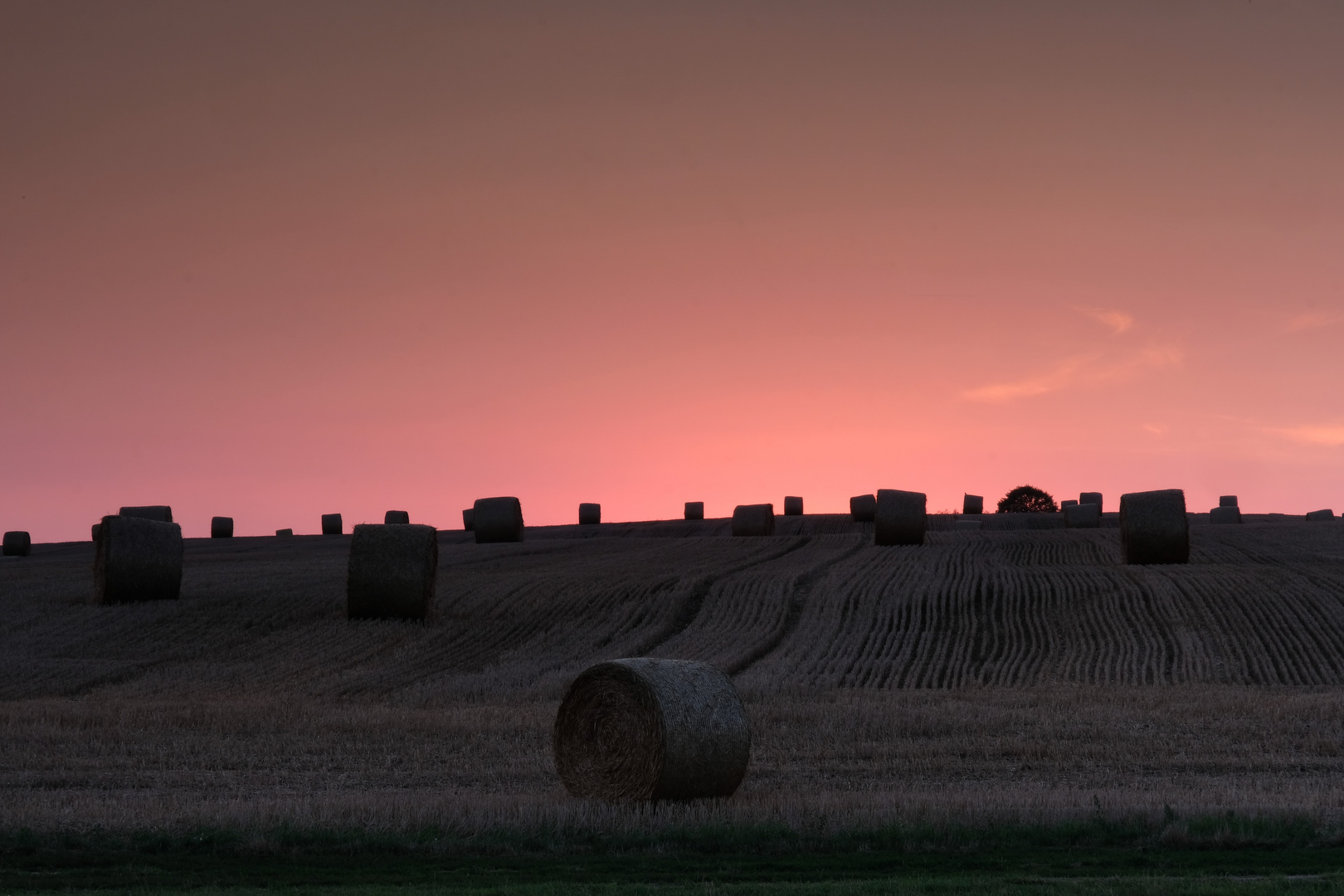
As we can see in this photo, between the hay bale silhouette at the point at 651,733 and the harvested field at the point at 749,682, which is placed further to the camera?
the hay bale silhouette at the point at 651,733

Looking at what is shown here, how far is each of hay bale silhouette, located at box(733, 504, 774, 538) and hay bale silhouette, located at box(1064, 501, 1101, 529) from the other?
1149cm

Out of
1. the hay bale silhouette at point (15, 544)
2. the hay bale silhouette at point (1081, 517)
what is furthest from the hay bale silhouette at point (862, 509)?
the hay bale silhouette at point (15, 544)

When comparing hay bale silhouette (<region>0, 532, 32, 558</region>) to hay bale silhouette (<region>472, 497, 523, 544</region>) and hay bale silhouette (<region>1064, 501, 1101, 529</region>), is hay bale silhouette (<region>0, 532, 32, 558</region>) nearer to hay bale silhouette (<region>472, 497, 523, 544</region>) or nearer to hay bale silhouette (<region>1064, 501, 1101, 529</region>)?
hay bale silhouette (<region>472, 497, 523, 544</region>)

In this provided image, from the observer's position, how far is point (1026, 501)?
102688 millimetres

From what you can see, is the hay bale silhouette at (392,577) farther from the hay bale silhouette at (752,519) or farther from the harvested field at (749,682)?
the hay bale silhouette at (752,519)

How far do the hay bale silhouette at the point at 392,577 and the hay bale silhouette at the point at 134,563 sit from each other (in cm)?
450

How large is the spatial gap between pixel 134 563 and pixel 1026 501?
8010 centimetres

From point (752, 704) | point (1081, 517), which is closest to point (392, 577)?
point (752, 704)

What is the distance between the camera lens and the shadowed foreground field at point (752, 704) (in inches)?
432

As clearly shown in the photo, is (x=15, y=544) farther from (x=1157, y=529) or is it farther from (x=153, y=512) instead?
(x=1157, y=529)

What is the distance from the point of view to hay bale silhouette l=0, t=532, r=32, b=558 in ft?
184

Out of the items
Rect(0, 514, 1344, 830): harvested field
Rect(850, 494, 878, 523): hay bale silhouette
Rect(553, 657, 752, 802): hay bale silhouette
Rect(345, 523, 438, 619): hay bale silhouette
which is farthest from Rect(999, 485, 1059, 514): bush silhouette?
Rect(553, 657, 752, 802): hay bale silhouette

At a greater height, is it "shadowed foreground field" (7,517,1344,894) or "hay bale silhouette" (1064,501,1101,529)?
"hay bale silhouette" (1064,501,1101,529)

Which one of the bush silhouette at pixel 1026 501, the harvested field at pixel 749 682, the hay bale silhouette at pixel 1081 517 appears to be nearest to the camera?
the harvested field at pixel 749 682
